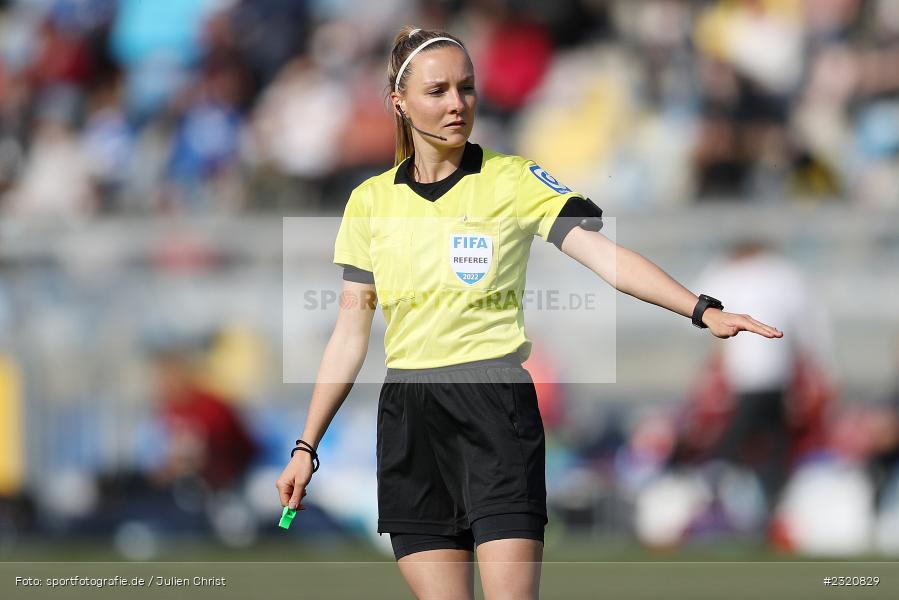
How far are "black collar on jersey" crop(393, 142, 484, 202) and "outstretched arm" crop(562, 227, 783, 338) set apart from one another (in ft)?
1.16

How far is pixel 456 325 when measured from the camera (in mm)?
3865

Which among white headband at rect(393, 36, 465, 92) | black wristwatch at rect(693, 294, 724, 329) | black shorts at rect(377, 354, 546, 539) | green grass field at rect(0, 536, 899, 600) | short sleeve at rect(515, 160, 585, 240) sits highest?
white headband at rect(393, 36, 465, 92)

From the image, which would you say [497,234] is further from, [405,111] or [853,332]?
[853,332]

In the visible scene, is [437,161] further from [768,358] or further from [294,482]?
[768,358]

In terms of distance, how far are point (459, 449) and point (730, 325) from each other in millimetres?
853

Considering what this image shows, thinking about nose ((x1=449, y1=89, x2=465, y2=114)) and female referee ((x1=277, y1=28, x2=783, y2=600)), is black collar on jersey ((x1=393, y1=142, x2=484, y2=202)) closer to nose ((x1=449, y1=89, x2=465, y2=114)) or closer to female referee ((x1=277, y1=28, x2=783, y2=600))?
female referee ((x1=277, y1=28, x2=783, y2=600))

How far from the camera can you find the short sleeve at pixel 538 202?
153 inches

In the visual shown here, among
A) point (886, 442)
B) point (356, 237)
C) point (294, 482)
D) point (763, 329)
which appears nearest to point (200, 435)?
point (886, 442)

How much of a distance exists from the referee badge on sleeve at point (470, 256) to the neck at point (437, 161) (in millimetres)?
227

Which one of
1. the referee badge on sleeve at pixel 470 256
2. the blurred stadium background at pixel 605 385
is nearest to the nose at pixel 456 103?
the referee badge on sleeve at pixel 470 256

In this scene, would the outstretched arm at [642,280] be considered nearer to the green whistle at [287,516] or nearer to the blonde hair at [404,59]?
the blonde hair at [404,59]

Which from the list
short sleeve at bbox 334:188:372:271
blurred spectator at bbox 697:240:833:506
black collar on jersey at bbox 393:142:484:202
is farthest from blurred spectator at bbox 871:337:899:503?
short sleeve at bbox 334:188:372:271

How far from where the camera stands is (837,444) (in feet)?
28.9

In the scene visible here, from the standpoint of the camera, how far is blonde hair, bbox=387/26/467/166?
4.01 metres
